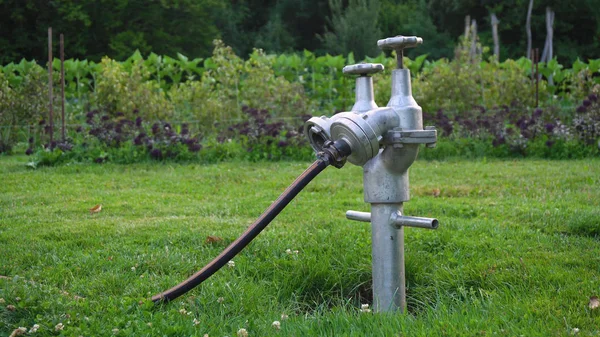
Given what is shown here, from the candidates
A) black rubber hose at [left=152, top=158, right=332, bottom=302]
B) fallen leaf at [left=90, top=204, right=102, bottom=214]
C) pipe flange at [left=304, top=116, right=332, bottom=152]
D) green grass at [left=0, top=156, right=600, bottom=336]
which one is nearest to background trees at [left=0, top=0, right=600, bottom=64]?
fallen leaf at [left=90, top=204, right=102, bottom=214]

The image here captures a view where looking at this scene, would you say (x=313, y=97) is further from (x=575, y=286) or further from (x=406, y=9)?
(x=406, y=9)

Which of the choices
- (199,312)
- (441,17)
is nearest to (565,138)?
(199,312)

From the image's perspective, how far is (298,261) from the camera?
2.93 m

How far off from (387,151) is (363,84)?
0.86 ft

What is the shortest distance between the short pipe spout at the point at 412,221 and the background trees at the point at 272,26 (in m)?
19.1

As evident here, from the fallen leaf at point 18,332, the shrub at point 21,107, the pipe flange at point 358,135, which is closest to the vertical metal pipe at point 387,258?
the pipe flange at point 358,135

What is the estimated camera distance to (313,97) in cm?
1183

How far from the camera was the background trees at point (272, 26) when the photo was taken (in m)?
21.0

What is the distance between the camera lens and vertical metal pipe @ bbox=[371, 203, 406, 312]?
7.71 ft

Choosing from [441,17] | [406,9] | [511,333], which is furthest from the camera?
[406,9]

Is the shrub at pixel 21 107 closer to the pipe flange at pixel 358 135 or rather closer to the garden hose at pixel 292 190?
the garden hose at pixel 292 190

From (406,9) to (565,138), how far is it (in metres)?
20.9

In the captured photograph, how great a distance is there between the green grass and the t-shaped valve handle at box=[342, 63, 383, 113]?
73 centimetres

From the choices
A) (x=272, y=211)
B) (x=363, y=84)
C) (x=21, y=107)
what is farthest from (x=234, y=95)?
(x=272, y=211)
